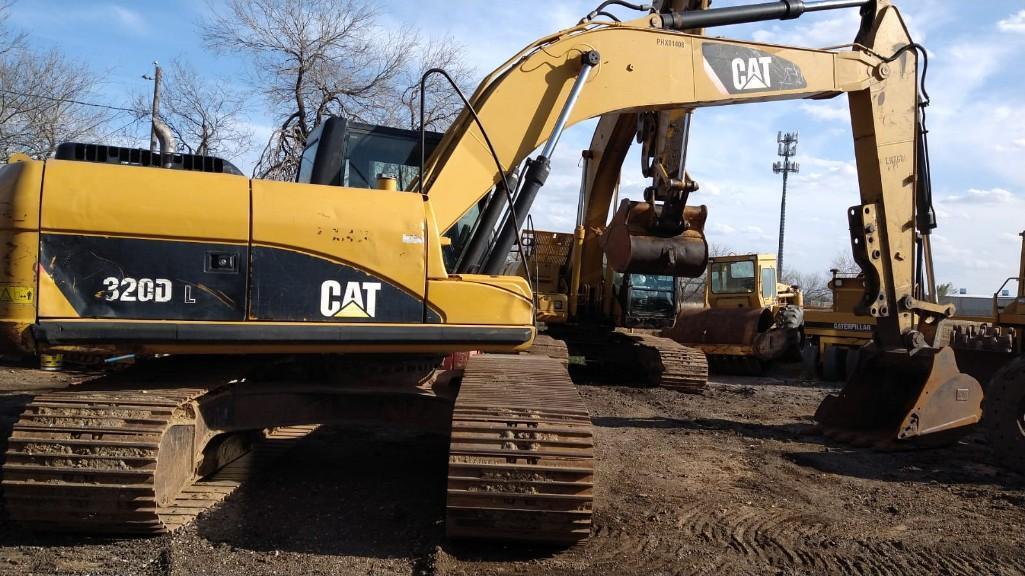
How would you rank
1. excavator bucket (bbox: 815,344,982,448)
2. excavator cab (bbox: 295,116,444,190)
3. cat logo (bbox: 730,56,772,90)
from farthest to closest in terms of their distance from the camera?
1. excavator bucket (bbox: 815,344,982,448)
2. cat logo (bbox: 730,56,772,90)
3. excavator cab (bbox: 295,116,444,190)

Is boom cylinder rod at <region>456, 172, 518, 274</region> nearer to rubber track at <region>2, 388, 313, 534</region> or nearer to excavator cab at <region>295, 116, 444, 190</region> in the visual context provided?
excavator cab at <region>295, 116, 444, 190</region>

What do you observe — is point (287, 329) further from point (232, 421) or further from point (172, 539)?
point (172, 539)

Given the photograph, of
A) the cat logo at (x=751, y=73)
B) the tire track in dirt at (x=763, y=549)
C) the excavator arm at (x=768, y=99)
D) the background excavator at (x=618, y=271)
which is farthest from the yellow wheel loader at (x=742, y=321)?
the tire track in dirt at (x=763, y=549)

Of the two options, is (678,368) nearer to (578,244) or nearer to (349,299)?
(578,244)

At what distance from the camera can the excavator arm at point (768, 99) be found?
5.38 m

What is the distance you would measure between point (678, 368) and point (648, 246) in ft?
12.5

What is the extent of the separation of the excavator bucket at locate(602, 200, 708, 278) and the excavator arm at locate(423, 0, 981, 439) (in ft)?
5.62

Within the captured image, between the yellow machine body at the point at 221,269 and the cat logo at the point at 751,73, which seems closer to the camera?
the yellow machine body at the point at 221,269

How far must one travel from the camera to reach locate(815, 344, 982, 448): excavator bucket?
7035 mm

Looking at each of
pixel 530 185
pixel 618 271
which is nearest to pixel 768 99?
pixel 530 185

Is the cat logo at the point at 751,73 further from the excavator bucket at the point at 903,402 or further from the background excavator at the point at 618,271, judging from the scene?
the excavator bucket at the point at 903,402

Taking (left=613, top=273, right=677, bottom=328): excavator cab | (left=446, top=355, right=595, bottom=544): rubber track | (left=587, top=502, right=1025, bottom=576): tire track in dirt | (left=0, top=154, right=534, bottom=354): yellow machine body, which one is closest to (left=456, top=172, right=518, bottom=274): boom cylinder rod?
(left=0, top=154, right=534, bottom=354): yellow machine body

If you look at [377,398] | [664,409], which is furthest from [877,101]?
[377,398]

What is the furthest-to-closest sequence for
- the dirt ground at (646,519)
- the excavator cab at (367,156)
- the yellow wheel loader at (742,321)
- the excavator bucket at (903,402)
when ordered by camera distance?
the yellow wheel loader at (742,321)
the excavator bucket at (903,402)
the excavator cab at (367,156)
the dirt ground at (646,519)
